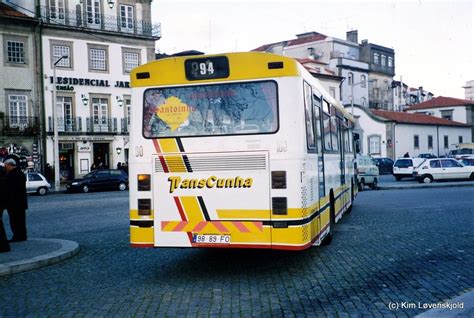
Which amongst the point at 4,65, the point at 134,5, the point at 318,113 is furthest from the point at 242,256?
the point at 134,5

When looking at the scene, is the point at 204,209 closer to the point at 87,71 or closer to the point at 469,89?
the point at 87,71

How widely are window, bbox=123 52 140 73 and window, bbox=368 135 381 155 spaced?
87.6ft

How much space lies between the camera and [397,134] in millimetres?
58406

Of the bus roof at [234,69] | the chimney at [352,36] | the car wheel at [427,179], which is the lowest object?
the car wheel at [427,179]

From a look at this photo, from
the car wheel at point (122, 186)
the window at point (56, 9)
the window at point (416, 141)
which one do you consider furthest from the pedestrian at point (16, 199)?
the window at point (416, 141)

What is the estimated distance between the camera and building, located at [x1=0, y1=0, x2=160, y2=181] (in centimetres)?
3994

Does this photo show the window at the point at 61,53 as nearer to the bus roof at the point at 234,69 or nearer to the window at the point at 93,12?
the window at the point at 93,12

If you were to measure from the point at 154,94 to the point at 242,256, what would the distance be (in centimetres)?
337

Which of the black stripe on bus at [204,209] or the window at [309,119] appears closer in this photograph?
the black stripe on bus at [204,209]

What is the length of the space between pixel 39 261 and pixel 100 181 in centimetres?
2477

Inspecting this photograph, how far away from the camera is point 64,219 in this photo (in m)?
16.9

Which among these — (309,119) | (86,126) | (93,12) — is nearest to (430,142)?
(86,126)

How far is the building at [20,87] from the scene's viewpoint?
124ft

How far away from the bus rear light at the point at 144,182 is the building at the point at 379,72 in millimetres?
68748
